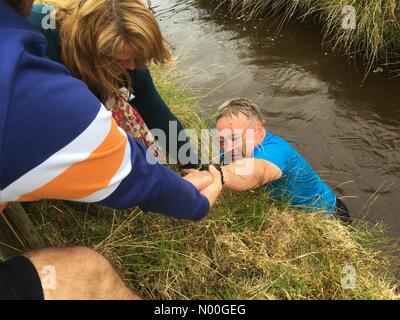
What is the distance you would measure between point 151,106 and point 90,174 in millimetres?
1663

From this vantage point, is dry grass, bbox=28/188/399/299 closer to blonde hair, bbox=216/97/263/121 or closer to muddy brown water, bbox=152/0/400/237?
blonde hair, bbox=216/97/263/121

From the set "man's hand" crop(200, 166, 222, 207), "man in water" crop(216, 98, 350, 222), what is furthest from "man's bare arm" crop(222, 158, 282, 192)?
"man's hand" crop(200, 166, 222, 207)

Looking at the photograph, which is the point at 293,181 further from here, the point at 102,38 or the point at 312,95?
the point at 312,95

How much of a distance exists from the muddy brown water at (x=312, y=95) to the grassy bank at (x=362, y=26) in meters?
0.17

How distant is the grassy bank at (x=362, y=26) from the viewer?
197 inches

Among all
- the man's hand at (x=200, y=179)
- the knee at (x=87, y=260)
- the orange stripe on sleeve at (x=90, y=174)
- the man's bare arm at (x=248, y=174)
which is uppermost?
the orange stripe on sleeve at (x=90, y=174)

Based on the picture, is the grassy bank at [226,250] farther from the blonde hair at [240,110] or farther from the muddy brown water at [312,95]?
the muddy brown water at [312,95]

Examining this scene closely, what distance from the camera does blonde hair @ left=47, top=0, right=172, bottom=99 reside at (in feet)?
7.09

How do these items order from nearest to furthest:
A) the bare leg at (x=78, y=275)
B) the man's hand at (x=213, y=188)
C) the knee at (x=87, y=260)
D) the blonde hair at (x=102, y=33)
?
the bare leg at (x=78, y=275), the knee at (x=87, y=260), the blonde hair at (x=102, y=33), the man's hand at (x=213, y=188)

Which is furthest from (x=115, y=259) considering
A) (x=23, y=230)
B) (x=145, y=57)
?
(x=145, y=57)

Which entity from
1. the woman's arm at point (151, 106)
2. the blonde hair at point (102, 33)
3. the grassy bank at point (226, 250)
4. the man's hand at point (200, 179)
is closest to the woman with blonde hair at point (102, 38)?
the blonde hair at point (102, 33)

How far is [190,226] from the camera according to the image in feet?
8.95

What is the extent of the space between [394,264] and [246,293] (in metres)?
1.48

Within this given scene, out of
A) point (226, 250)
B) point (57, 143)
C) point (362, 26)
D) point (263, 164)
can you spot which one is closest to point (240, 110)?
point (263, 164)
